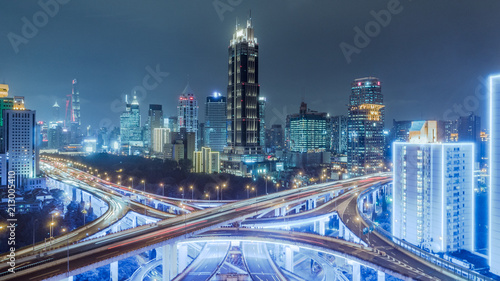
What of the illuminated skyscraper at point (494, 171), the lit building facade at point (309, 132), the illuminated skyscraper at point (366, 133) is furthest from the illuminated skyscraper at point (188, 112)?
the illuminated skyscraper at point (494, 171)

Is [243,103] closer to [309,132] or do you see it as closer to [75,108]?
[309,132]

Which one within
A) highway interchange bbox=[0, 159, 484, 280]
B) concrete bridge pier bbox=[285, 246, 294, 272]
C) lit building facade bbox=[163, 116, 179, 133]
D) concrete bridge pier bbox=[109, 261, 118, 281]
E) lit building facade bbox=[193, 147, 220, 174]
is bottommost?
concrete bridge pier bbox=[109, 261, 118, 281]

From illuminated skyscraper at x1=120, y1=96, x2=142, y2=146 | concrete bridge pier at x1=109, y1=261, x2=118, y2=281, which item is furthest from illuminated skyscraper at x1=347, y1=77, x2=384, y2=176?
illuminated skyscraper at x1=120, y1=96, x2=142, y2=146

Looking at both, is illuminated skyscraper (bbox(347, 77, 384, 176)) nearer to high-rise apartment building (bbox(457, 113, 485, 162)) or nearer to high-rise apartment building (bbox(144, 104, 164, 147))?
high-rise apartment building (bbox(457, 113, 485, 162))

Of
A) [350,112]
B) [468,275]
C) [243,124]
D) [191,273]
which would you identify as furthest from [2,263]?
[350,112]

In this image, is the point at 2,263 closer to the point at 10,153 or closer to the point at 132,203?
the point at 132,203

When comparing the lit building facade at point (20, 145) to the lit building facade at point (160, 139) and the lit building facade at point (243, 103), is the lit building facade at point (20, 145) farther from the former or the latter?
the lit building facade at point (160, 139)
